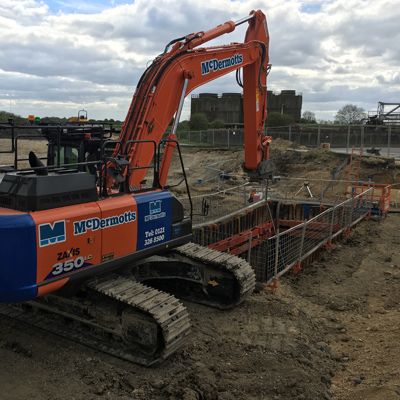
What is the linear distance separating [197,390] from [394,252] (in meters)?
8.54

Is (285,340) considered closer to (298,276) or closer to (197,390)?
(197,390)

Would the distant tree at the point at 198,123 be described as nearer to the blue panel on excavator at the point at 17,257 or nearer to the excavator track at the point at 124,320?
the excavator track at the point at 124,320

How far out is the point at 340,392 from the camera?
546cm

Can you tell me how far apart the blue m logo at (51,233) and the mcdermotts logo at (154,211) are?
1436 mm

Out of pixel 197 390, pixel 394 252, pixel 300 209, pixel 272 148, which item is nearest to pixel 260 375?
pixel 197 390

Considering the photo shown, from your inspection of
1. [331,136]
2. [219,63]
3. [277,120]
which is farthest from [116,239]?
[277,120]

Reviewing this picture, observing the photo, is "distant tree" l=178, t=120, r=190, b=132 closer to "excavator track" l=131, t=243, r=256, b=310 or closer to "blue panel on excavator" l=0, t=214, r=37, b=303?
"excavator track" l=131, t=243, r=256, b=310

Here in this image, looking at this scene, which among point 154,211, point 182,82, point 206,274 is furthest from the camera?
point 182,82

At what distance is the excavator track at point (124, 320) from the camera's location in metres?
5.74

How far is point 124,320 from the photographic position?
235 inches

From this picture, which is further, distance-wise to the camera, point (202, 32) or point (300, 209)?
point (300, 209)

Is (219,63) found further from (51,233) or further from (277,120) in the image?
(277,120)

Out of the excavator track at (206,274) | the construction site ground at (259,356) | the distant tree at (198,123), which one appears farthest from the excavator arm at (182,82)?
the distant tree at (198,123)

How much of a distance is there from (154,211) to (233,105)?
48193 mm
